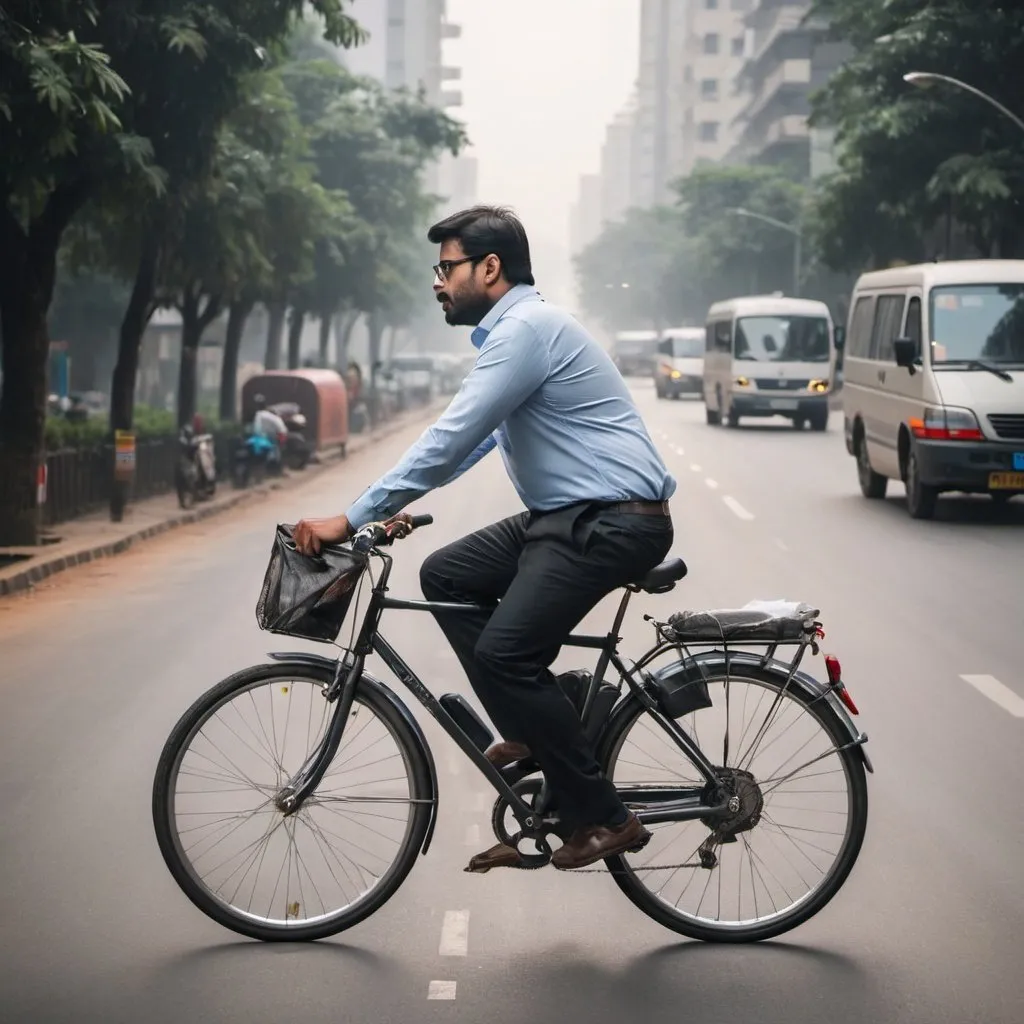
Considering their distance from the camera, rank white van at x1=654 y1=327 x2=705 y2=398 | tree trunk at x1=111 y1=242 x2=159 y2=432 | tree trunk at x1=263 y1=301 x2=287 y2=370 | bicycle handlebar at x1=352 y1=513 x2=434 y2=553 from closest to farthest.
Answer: bicycle handlebar at x1=352 y1=513 x2=434 y2=553, tree trunk at x1=111 y1=242 x2=159 y2=432, tree trunk at x1=263 y1=301 x2=287 y2=370, white van at x1=654 y1=327 x2=705 y2=398

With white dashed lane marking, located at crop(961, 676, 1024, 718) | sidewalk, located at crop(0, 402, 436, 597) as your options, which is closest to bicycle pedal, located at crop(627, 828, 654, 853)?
white dashed lane marking, located at crop(961, 676, 1024, 718)

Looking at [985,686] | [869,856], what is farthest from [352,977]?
[985,686]

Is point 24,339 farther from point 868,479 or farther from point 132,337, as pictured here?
point 868,479

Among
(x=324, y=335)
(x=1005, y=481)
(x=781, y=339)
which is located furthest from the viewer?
(x=324, y=335)

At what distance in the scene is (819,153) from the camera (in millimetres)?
86312

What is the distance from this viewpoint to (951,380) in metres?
18.2

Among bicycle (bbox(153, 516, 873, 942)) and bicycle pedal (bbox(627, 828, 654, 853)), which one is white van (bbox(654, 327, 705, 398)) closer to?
bicycle (bbox(153, 516, 873, 942))

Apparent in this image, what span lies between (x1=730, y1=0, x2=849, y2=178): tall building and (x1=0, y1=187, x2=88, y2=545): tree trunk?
7399 cm

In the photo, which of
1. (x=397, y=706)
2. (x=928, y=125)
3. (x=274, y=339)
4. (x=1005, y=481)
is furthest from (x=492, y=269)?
(x=274, y=339)

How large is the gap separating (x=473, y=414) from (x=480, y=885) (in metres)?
A: 1.61

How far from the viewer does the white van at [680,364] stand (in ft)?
206

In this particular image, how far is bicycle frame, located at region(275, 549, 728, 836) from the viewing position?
491cm

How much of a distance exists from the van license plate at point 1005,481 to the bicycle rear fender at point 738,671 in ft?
43.7

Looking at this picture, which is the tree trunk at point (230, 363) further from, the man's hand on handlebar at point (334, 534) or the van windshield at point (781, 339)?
the man's hand on handlebar at point (334, 534)
